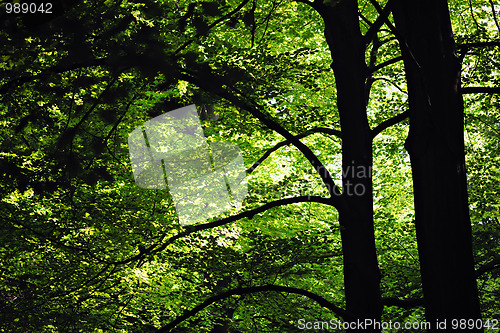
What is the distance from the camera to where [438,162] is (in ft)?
11.1

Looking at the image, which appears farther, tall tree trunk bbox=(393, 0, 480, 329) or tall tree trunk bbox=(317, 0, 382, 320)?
tall tree trunk bbox=(317, 0, 382, 320)

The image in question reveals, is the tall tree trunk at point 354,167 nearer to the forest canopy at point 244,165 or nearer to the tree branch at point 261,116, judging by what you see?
the forest canopy at point 244,165

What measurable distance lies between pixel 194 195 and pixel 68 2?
Result: 25.4ft

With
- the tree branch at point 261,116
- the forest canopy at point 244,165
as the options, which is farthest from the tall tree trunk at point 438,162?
the tree branch at point 261,116

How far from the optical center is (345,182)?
221 inches

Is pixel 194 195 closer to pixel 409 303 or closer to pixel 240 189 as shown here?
pixel 240 189

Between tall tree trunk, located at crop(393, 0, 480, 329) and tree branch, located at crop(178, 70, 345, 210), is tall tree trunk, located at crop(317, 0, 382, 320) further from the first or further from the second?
tall tree trunk, located at crop(393, 0, 480, 329)

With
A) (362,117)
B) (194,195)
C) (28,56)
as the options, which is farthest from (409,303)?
(194,195)

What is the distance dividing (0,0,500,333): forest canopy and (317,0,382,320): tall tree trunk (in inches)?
0.8

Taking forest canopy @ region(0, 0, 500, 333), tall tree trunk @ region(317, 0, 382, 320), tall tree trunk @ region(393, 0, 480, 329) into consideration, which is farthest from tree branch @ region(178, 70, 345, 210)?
tall tree trunk @ region(393, 0, 480, 329)

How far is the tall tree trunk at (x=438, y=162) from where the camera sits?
3242 millimetres

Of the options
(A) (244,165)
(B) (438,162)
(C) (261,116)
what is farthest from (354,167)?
(A) (244,165)

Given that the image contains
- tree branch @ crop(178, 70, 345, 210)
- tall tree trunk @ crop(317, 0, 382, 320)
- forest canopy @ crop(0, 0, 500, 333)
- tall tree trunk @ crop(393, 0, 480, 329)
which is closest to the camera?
tall tree trunk @ crop(393, 0, 480, 329)

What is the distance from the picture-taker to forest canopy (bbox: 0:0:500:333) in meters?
3.53
